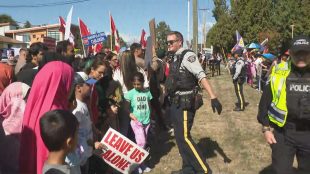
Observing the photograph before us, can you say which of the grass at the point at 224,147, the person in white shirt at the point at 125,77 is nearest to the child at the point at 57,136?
the person in white shirt at the point at 125,77

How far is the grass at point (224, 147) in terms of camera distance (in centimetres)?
658

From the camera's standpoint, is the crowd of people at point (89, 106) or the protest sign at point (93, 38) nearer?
the crowd of people at point (89, 106)

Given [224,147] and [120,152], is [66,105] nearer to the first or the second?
[120,152]

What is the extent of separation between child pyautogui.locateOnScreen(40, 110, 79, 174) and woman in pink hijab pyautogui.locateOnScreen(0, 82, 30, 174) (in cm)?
191

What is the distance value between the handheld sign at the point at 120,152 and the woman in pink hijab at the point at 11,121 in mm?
1000

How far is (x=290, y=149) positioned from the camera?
395 centimetres

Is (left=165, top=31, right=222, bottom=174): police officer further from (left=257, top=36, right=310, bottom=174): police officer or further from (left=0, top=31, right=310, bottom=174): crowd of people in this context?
(left=257, top=36, right=310, bottom=174): police officer

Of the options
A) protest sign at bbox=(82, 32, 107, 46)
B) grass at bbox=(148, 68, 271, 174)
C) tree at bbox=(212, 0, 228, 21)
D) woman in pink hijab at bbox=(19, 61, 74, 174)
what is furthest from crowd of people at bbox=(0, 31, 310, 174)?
tree at bbox=(212, 0, 228, 21)

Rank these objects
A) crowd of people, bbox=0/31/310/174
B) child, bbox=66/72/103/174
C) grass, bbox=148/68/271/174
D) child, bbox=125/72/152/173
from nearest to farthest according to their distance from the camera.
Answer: crowd of people, bbox=0/31/310/174 → child, bbox=66/72/103/174 → child, bbox=125/72/152/173 → grass, bbox=148/68/271/174

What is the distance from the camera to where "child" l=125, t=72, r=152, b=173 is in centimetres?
629

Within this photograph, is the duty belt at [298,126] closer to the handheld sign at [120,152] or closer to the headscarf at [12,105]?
the handheld sign at [120,152]

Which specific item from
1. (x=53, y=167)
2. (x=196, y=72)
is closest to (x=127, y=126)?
(x=196, y=72)

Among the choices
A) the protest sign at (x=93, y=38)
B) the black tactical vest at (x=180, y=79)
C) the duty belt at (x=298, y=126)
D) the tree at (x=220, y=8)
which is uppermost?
the tree at (x=220, y=8)

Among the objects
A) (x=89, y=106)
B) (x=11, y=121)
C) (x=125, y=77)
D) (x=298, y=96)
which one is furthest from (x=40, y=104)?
(x=125, y=77)
